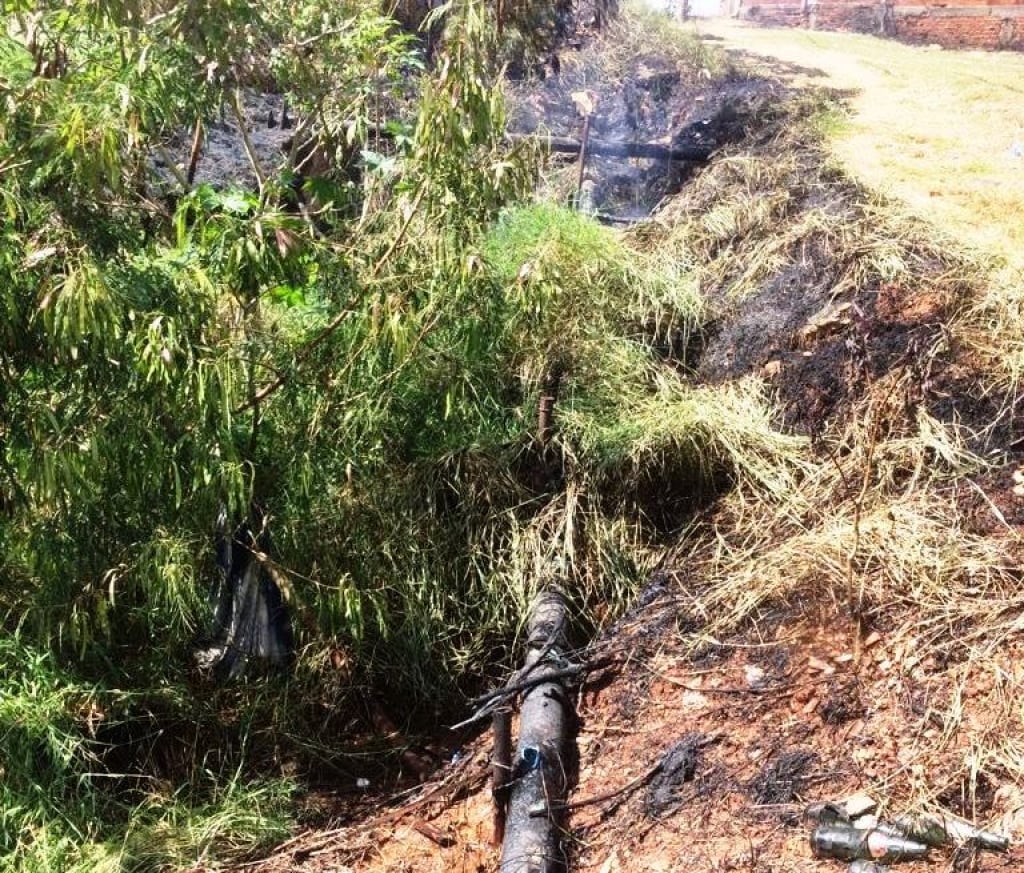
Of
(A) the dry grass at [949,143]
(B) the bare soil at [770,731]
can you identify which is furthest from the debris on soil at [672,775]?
(A) the dry grass at [949,143]

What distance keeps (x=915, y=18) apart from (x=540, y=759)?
13522mm

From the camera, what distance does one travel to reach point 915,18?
1411 cm

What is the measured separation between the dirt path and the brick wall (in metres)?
0.36

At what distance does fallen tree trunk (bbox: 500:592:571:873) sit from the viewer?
3184mm

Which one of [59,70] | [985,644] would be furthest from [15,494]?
[985,644]

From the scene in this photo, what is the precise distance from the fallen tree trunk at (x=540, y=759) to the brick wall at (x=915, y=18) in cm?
1118

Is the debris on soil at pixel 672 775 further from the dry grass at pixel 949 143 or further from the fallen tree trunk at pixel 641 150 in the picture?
the fallen tree trunk at pixel 641 150

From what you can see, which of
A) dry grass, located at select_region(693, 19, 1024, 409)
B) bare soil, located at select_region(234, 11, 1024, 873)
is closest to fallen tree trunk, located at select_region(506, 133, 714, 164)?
dry grass, located at select_region(693, 19, 1024, 409)

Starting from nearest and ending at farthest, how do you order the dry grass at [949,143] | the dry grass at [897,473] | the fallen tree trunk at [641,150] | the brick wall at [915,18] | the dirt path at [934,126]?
the dry grass at [897,473], the dry grass at [949,143], the dirt path at [934,126], the fallen tree trunk at [641,150], the brick wall at [915,18]

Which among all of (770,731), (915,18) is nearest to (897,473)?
(770,731)

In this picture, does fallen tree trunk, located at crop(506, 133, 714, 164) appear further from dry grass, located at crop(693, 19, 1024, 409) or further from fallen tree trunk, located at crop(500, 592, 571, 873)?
fallen tree trunk, located at crop(500, 592, 571, 873)

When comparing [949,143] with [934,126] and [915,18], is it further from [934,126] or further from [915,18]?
[915,18]

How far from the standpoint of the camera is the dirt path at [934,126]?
592 cm

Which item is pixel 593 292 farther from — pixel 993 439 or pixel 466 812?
pixel 466 812
